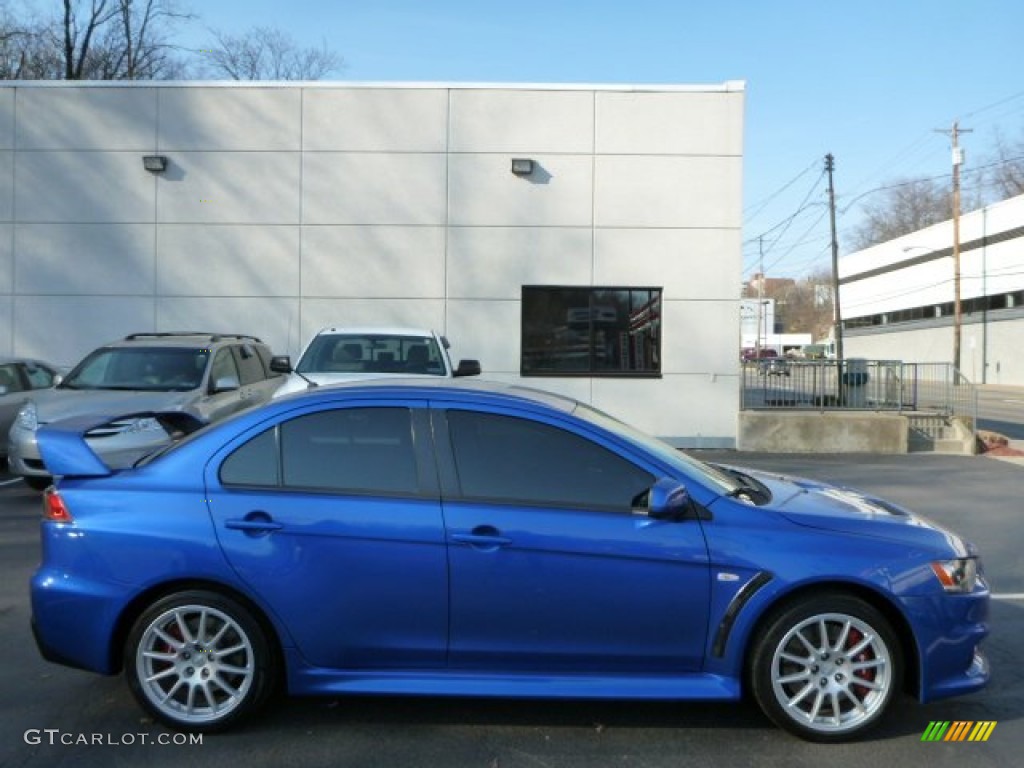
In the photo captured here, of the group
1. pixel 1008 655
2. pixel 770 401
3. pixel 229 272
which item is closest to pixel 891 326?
pixel 770 401

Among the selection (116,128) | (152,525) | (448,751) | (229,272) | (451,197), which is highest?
(116,128)

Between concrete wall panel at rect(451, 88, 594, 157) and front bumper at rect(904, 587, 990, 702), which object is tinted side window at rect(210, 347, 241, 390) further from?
front bumper at rect(904, 587, 990, 702)

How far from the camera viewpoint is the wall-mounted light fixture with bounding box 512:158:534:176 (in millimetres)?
14594

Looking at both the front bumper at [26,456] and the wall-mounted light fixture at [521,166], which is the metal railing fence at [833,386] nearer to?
the wall-mounted light fixture at [521,166]

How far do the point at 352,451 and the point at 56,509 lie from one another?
1.34 metres

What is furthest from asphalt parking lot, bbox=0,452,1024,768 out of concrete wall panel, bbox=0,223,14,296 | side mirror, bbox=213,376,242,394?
concrete wall panel, bbox=0,223,14,296

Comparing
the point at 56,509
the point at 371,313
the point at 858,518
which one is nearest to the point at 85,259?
the point at 371,313

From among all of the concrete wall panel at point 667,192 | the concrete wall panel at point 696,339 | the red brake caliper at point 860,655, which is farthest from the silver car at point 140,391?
the concrete wall panel at point 696,339

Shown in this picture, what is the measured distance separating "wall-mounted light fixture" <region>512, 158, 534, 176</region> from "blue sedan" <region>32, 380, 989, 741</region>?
11204 mm

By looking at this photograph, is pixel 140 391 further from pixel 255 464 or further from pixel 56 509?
pixel 255 464

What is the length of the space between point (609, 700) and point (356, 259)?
1197 cm

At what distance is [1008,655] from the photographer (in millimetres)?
5148

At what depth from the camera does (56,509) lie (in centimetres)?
405

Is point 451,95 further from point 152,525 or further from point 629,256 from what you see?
point 152,525
